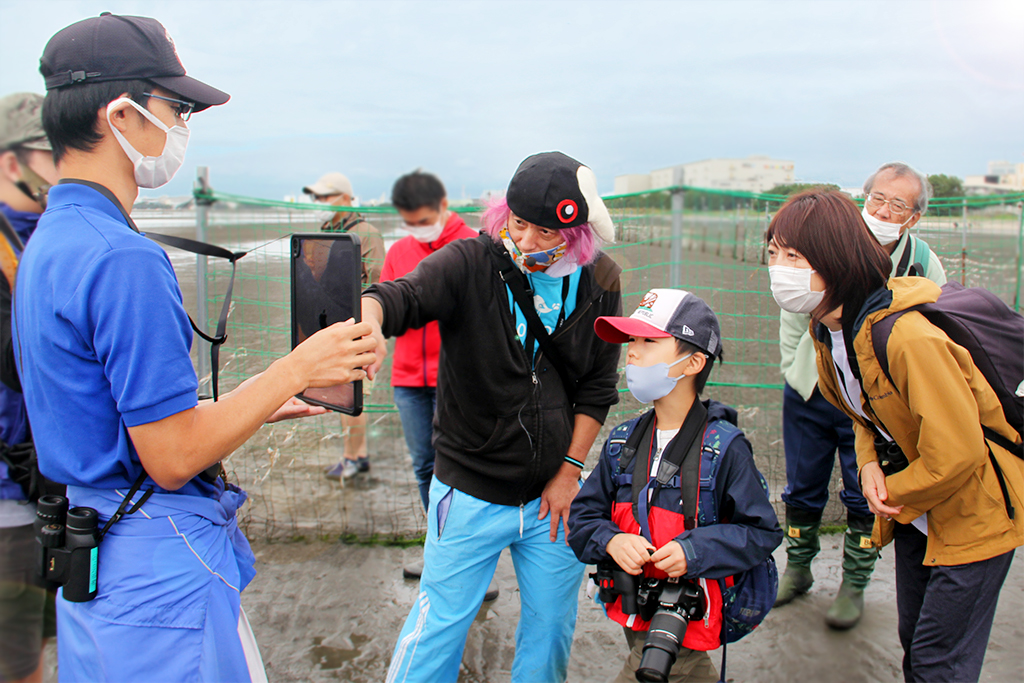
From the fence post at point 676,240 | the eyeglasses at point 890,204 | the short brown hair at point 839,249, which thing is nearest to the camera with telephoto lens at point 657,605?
the short brown hair at point 839,249

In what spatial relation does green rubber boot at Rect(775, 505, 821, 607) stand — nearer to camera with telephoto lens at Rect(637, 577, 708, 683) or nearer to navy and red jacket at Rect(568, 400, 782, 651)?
navy and red jacket at Rect(568, 400, 782, 651)

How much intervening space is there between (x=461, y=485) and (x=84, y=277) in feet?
4.14

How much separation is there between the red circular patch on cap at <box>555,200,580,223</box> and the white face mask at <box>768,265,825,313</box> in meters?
0.70

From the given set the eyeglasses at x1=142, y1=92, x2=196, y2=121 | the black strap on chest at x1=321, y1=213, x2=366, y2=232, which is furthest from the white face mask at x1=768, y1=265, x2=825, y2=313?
the black strap on chest at x1=321, y1=213, x2=366, y2=232

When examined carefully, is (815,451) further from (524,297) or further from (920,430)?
(524,297)

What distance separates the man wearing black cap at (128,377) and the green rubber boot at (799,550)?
268 cm

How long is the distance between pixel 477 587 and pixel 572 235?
1.19m

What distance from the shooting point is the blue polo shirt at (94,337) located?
129 cm

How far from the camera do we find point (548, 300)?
2.22 m

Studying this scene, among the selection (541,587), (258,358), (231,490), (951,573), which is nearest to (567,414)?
(541,587)

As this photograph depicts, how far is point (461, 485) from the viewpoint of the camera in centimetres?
217

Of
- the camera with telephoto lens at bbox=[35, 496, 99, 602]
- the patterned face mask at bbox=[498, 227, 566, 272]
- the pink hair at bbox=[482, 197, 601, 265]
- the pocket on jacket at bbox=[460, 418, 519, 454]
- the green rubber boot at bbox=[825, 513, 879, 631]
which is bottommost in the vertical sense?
the green rubber boot at bbox=[825, 513, 879, 631]

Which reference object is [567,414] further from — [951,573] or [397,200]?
[397,200]

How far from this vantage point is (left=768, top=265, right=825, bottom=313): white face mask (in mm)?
2111
